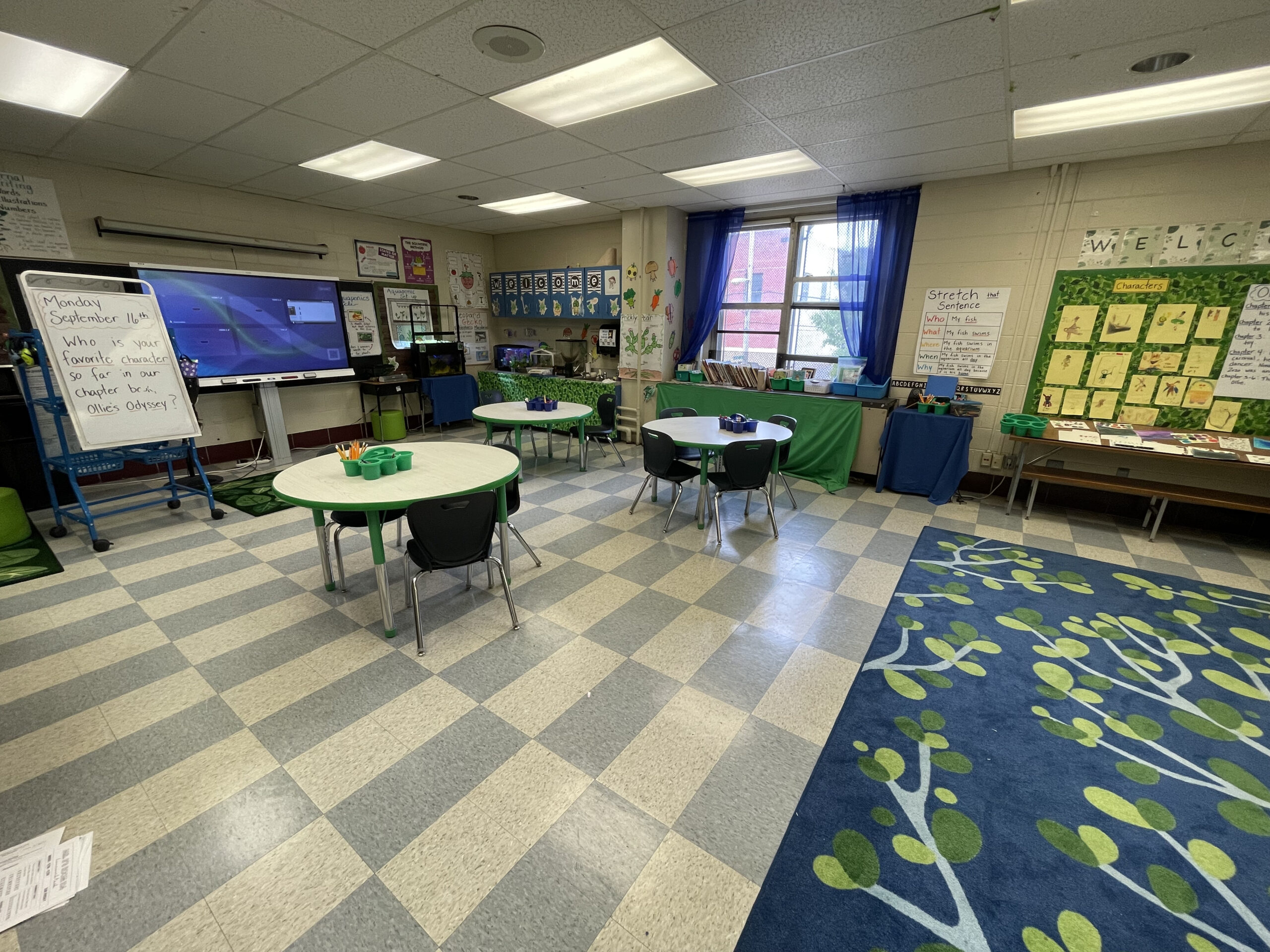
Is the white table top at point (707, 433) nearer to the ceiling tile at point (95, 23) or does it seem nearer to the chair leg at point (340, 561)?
the chair leg at point (340, 561)

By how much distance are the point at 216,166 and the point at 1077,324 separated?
295 inches

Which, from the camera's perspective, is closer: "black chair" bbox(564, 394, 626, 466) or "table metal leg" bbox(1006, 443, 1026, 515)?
"table metal leg" bbox(1006, 443, 1026, 515)

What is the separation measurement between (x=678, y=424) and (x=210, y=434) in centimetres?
513

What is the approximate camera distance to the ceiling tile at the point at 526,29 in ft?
6.88

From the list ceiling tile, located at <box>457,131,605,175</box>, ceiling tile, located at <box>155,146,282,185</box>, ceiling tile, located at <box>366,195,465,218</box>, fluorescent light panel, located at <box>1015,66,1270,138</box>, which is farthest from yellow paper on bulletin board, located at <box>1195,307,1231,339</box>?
ceiling tile, located at <box>155,146,282,185</box>

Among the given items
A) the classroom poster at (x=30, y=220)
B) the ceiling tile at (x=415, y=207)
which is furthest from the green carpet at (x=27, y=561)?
the ceiling tile at (x=415, y=207)

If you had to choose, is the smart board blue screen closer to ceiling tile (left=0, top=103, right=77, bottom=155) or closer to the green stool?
ceiling tile (left=0, top=103, right=77, bottom=155)

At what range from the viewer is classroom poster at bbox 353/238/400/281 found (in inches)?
246

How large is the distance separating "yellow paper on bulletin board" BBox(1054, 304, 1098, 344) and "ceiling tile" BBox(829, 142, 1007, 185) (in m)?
1.34

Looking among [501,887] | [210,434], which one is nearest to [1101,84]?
[501,887]

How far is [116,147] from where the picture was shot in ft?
12.4

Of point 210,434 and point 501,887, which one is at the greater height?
point 210,434

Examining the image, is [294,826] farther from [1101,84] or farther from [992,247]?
[992,247]

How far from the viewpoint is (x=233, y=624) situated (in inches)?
104
